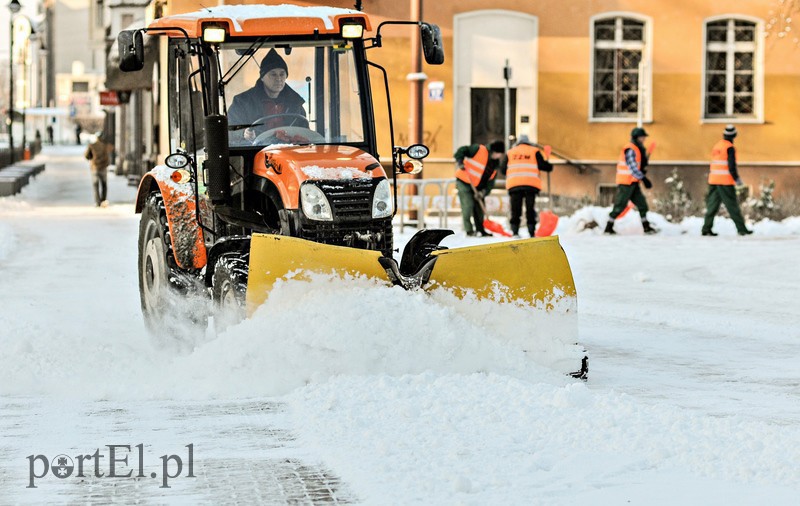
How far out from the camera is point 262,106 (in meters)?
9.85

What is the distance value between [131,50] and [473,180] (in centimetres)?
1288

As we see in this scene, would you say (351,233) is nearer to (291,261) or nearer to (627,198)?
(291,261)

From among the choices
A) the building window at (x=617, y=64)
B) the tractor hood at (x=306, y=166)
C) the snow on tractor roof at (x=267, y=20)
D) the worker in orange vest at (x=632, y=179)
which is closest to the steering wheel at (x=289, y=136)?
the tractor hood at (x=306, y=166)

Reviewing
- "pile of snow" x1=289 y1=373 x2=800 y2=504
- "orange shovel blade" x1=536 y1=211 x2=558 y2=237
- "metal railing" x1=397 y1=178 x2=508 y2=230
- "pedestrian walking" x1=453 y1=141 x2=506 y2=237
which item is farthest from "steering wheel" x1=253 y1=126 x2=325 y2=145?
"pedestrian walking" x1=453 y1=141 x2=506 y2=237

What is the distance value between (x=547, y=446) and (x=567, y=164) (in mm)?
22695

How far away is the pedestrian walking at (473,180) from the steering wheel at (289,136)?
39.5ft

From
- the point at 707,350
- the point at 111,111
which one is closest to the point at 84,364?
the point at 707,350

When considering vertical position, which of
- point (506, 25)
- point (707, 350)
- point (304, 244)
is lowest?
point (707, 350)

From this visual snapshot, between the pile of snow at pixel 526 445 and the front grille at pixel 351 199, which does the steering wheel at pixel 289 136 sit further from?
the pile of snow at pixel 526 445

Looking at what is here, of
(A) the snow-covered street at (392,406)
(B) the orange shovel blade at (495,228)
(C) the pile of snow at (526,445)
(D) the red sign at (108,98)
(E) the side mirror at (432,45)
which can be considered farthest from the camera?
(D) the red sign at (108,98)

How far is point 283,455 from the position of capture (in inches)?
268

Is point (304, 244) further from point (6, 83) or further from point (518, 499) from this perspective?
point (6, 83)

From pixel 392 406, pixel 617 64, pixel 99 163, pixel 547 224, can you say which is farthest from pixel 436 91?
pixel 392 406

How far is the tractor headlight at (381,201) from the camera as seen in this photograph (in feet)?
30.9
